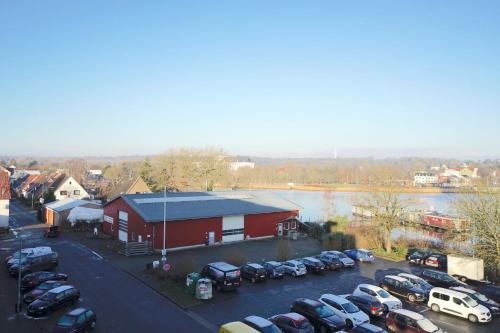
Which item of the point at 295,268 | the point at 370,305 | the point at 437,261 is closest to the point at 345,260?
the point at 295,268

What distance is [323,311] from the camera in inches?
738

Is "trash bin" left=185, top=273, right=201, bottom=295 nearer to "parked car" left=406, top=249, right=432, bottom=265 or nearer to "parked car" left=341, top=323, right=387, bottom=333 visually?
"parked car" left=341, top=323, right=387, bottom=333

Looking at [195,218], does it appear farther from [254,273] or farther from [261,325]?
[261,325]

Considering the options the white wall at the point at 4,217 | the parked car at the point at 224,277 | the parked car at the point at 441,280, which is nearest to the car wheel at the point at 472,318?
the parked car at the point at 441,280

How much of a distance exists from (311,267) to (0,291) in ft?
→ 63.7

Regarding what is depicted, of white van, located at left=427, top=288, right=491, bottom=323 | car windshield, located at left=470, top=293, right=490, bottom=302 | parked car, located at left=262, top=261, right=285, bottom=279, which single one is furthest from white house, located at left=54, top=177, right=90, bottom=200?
car windshield, located at left=470, top=293, right=490, bottom=302

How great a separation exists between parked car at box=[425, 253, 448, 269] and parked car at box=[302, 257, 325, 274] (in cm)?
966

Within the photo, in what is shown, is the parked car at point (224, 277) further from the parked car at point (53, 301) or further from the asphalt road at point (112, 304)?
the parked car at point (53, 301)

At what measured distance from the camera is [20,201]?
80.3 meters

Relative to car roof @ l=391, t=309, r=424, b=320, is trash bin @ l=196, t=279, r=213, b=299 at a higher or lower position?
lower

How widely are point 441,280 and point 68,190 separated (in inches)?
2357

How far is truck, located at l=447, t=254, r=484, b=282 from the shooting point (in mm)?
28062

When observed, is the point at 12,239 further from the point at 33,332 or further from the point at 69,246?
the point at 33,332

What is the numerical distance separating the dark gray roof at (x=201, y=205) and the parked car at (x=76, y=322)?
53.0 feet
